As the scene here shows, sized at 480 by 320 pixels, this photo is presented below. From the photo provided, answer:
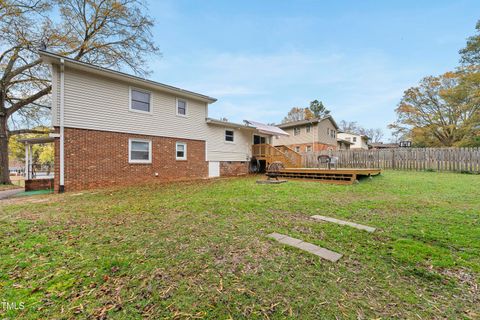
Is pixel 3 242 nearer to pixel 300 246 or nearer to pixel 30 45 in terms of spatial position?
pixel 300 246

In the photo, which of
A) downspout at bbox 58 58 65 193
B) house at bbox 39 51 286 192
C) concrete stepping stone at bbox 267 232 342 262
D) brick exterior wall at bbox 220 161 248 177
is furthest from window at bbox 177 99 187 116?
concrete stepping stone at bbox 267 232 342 262

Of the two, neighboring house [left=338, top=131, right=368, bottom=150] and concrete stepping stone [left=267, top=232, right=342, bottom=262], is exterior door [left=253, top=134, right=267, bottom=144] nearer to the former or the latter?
concrete stepping stone [left=267, top=232, right=342, bottom=262]

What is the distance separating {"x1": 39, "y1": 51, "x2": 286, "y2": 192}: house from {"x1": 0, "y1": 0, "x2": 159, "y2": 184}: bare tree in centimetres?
495

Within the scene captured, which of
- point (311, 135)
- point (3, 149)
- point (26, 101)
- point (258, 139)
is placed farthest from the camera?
point (311, 135)

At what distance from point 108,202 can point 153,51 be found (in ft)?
40.5

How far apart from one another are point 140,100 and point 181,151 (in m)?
3.37

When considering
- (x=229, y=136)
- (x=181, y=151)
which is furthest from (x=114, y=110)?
(x=229, y=136)

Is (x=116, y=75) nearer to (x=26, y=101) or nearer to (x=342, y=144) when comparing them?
(x=26, y=101)

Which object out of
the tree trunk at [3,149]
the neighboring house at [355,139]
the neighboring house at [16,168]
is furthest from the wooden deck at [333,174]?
the neighboring house at [16,168]

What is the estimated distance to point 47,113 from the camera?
1550 cm

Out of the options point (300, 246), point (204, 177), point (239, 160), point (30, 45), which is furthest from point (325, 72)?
point (30, 45)

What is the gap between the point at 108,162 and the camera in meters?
9.12

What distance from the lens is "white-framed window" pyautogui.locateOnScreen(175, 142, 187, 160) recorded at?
11697 mm

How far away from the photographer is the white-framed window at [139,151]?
989 centimetres
